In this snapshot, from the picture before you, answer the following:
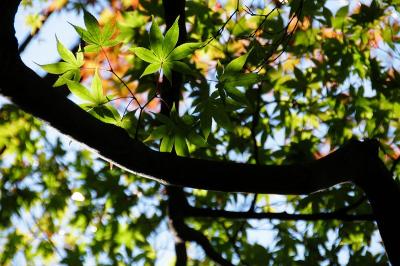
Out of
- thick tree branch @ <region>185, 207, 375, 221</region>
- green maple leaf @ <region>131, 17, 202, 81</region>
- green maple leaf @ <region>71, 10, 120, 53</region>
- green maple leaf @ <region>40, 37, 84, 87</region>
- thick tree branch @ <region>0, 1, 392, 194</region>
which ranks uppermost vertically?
green maple leaf @ <region>71, 10, 120, 53</region>

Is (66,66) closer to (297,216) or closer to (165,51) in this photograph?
(165,51)

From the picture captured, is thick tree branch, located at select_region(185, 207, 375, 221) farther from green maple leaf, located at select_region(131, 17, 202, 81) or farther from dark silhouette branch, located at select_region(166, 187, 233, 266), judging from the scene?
green maple leaf, located at select_region(131, 17, 202, 81)

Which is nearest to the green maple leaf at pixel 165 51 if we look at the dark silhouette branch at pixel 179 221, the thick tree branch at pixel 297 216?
the thick tree branch at pixel 297 216

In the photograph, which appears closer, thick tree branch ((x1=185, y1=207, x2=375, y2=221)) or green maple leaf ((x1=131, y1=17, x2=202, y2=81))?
green maple leaf ((x1=131, y1=17, x2=202, y2=81))

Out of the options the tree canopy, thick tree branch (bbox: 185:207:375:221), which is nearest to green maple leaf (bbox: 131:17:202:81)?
the tree canopy

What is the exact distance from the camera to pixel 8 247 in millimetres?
4051

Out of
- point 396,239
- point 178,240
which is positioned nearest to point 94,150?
point 396,239

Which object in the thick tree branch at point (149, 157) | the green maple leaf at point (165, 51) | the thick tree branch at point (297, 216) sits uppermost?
the green maple leaf at point (165, 51)

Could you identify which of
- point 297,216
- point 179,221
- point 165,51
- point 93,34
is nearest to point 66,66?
point 93,34

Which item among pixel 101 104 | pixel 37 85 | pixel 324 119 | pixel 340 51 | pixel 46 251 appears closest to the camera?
pixel 37 85

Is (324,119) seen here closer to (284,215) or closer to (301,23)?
(301,23)

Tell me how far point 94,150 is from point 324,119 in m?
2.57

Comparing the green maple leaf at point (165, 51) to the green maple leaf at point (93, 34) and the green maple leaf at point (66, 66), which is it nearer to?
the green maple leaf at point (93, 34)

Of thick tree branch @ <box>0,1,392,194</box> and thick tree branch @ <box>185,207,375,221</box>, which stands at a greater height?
thick tree branch @ <box>185,207,375,221</box>
